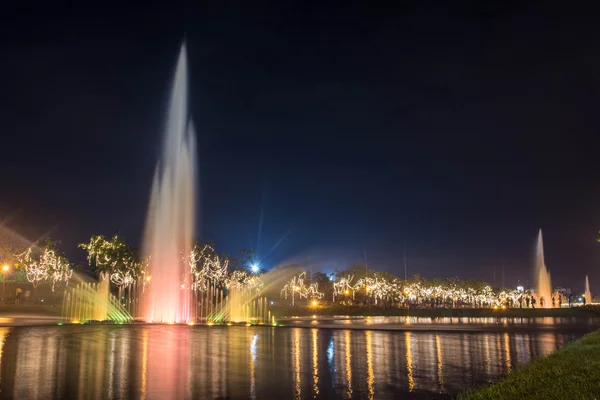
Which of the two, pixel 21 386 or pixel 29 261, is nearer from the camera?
pixel 21 386

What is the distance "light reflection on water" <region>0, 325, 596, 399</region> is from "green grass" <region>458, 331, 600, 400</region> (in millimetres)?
1210

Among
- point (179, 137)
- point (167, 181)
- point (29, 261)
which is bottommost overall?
point (29, 261)

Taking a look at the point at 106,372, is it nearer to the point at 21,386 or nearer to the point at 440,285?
the point at 21,386

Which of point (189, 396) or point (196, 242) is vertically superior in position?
point (196, 242)

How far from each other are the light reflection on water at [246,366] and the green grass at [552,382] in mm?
1210

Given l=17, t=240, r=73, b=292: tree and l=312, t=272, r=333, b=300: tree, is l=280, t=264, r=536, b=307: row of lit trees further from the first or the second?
l=17, t=240, r=73, b=292: tree

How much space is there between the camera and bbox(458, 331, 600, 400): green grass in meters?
9.48

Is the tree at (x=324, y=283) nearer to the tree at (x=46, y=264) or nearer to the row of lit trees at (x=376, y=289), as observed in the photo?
the row of lit trees at (x=376, y=289)

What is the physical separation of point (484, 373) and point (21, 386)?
39.2 feet

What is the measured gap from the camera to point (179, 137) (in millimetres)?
43156

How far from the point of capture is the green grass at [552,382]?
948cm

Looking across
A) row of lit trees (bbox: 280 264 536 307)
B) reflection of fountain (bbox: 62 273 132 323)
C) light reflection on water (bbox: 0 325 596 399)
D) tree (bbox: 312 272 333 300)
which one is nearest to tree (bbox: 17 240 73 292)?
reflection of fountain (bbox: 62 273 132 323)

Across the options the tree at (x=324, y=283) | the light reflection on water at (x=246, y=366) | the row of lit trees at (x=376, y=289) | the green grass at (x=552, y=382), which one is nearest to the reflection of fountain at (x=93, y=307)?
the light reflection on water at (x=246, y=366)

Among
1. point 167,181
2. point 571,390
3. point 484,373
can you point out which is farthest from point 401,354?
point 167,181
